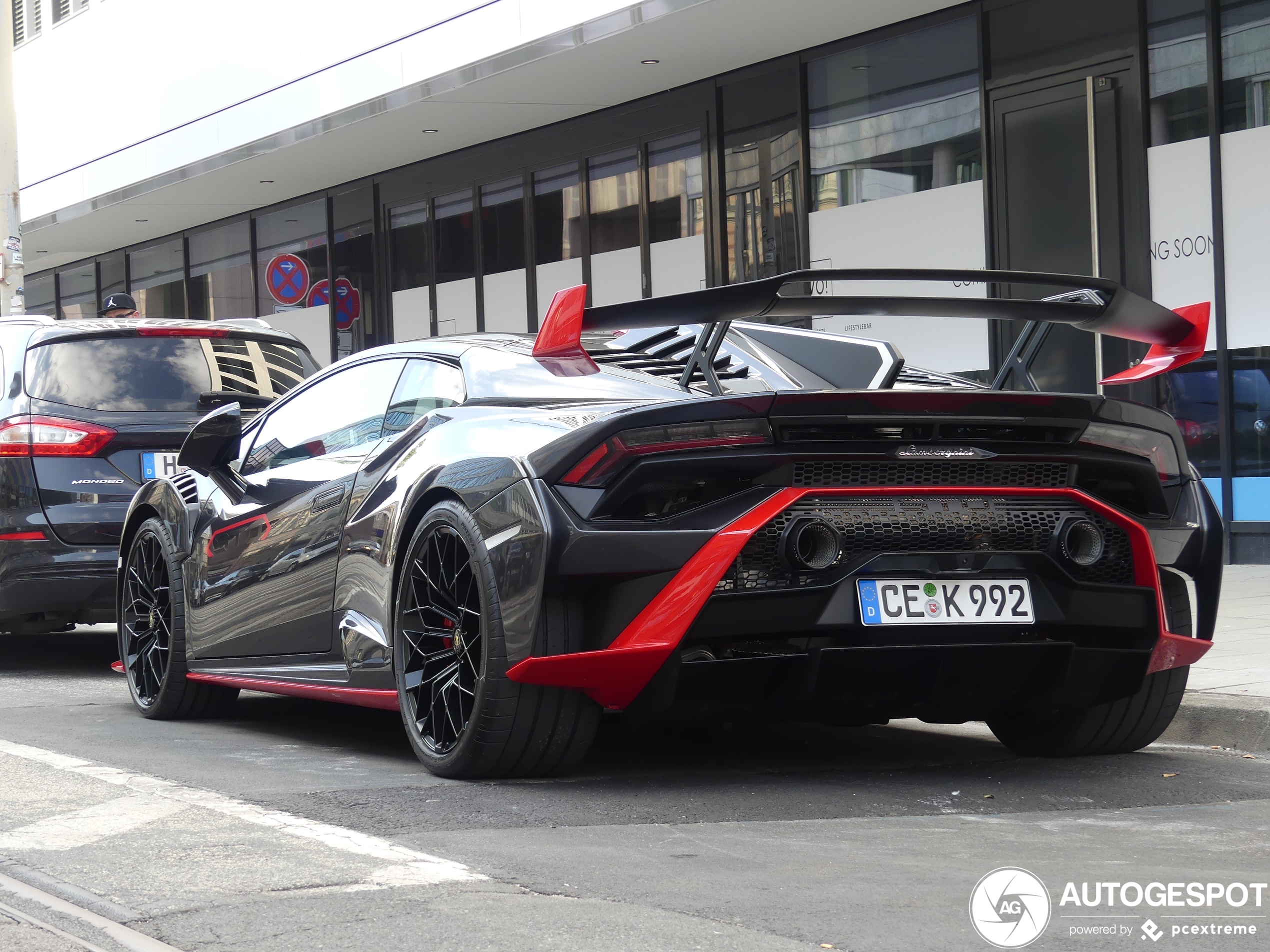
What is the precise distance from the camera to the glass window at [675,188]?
16.1 metres

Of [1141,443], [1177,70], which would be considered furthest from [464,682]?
[1177,70]

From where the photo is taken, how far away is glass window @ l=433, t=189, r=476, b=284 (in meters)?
19.2

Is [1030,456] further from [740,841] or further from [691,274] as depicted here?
[691,274]

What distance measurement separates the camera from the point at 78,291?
29078 millimetres

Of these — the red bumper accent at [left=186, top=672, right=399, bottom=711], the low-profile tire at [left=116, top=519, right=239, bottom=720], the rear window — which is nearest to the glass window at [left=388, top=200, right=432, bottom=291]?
the rear window

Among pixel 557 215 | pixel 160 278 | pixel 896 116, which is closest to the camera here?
pixel 896 116

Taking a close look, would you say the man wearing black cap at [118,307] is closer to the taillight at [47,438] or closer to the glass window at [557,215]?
the taillight at [47,438]

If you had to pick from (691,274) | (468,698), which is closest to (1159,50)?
(691,274)

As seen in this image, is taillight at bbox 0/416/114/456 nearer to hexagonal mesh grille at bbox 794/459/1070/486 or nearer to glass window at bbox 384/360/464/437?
glass window at bbox 384/360/464/437

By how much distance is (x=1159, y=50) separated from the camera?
39.9ft

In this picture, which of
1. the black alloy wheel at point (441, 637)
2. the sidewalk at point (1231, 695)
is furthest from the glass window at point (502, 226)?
the black alloy wheel at point (441, 637)

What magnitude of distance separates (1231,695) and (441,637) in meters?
2.81

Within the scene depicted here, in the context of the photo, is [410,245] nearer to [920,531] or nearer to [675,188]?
[675,188]

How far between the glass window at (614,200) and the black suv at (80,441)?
889 centimetres
